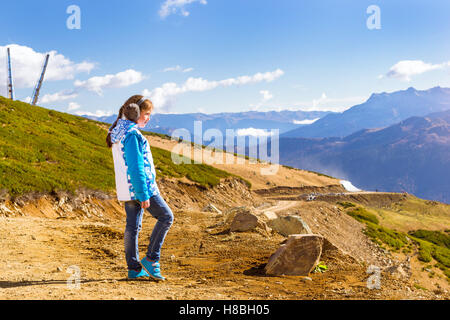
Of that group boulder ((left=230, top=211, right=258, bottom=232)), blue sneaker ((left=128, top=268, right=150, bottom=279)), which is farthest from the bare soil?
boulder ((left=230, top=211, right=258, bottom=232))

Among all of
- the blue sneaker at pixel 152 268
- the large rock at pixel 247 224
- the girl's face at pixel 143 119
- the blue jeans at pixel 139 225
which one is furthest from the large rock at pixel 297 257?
the large rock at pixel 247 224

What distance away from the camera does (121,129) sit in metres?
6.63

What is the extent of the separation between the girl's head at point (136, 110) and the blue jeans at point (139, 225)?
1.38 metres

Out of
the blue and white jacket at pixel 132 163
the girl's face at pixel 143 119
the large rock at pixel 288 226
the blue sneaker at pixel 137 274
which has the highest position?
the girl's face at pixel 143 119

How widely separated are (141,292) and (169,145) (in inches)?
3438

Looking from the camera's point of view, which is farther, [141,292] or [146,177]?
[146,177]

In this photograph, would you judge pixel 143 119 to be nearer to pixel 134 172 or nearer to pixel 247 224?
pixel 134 172

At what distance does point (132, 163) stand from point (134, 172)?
0.57ft

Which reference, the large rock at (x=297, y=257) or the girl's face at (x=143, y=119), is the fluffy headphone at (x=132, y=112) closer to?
the girl's face at (x=143, y=119)

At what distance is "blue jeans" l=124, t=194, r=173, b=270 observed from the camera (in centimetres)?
693

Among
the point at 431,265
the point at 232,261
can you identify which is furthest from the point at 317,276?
the point at 431,265

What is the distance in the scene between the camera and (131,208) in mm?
6895

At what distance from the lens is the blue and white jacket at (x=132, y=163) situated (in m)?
6.47
